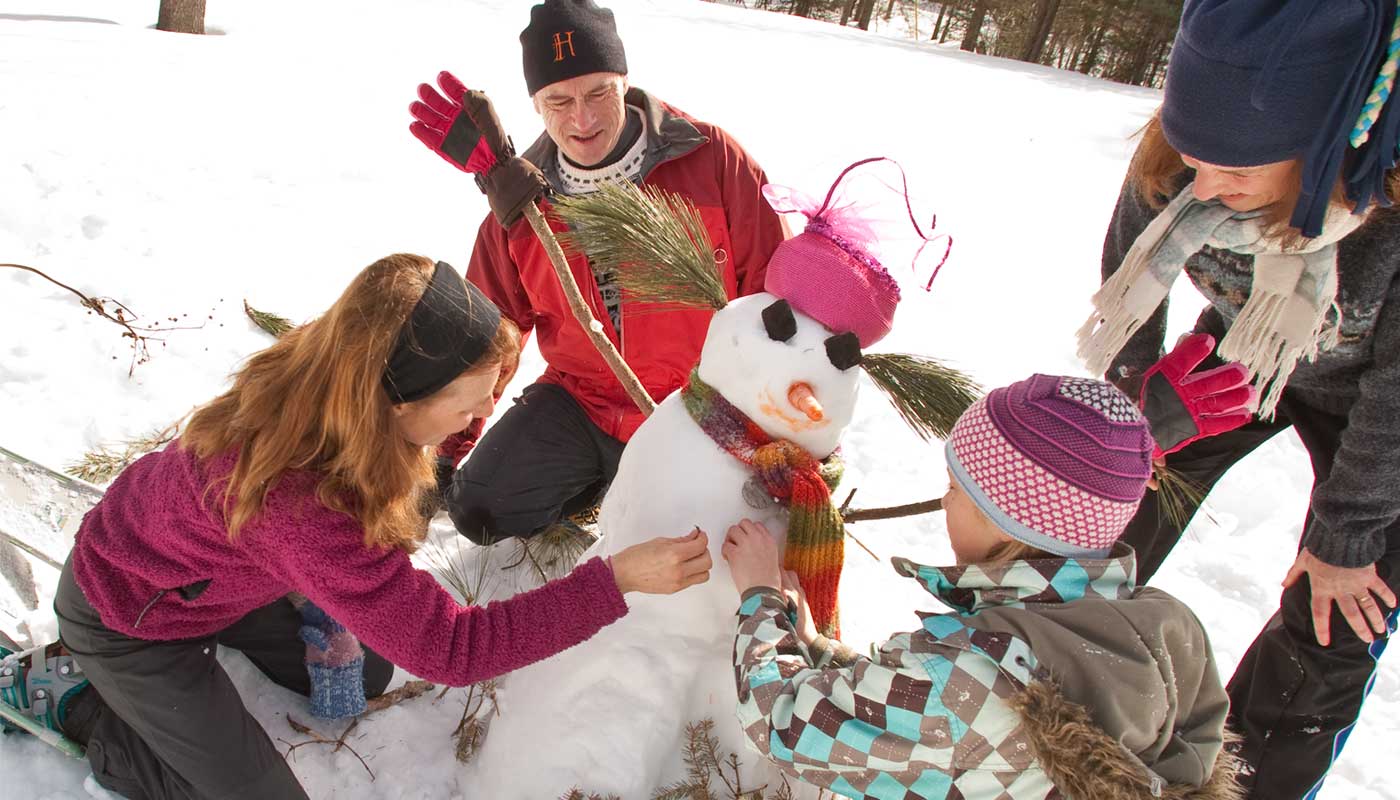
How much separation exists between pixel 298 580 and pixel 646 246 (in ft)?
2.55

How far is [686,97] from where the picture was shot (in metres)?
5.84

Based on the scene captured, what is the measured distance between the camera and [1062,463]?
107 cm

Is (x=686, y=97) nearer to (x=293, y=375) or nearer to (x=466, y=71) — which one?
(x=466, y=71)

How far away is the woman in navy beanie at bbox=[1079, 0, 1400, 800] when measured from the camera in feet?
3.88

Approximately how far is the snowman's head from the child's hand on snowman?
18 centimetres

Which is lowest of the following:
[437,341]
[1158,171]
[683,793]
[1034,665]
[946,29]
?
[683,793]

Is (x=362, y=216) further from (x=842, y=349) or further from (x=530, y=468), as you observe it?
(x=842, y=349)

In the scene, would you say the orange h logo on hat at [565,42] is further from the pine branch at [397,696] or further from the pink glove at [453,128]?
the pine branch at [397,696]

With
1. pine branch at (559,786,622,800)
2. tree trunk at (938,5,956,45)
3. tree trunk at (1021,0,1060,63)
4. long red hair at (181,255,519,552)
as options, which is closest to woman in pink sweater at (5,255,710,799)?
long red hair at (181,255,519,552)

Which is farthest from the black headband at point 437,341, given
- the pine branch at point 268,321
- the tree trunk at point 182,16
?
the tree trunk at point 182,16

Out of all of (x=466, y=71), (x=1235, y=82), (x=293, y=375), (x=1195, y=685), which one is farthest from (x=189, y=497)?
(x=466, y=71)

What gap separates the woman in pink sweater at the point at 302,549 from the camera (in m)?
1.25

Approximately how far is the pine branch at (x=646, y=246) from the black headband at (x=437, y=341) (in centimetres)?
35

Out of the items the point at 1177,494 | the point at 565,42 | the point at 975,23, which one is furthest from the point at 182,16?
the point at 975,23
